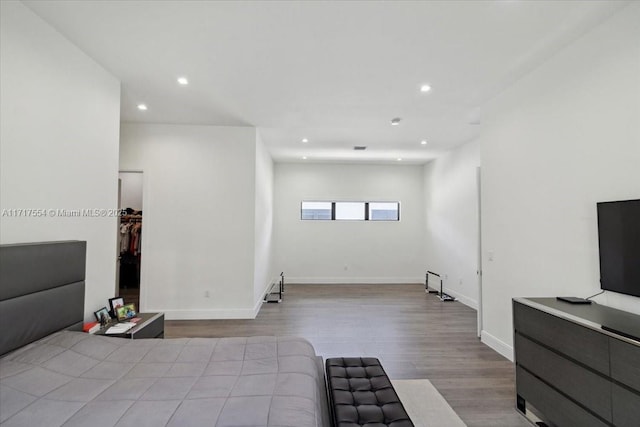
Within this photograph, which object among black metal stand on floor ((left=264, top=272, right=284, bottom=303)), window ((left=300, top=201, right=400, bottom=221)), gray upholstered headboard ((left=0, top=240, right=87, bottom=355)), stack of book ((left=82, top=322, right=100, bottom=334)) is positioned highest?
window ((left=300, top=201, right=400, bottom=221))

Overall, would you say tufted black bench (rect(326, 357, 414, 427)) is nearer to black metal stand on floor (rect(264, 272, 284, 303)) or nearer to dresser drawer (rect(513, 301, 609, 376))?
dresser drawer (rect(513, 301, 609, 376))

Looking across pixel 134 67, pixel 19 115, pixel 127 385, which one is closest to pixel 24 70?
pixel 19 115

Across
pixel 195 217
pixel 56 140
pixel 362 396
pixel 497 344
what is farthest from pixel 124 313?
pixel 497 344

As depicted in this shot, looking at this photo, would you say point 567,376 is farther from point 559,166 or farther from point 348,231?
point 348,231

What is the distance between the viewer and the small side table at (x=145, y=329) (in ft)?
7.98

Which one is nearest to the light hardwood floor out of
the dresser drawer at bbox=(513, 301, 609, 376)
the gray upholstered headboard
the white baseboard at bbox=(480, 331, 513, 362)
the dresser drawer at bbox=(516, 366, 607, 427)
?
the white baseboard at bbox=(480, 331, 513, 362)

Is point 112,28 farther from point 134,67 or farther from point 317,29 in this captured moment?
point 317,29

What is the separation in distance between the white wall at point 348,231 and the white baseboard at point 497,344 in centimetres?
364

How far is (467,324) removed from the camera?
424 cm

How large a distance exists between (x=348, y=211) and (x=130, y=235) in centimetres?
482

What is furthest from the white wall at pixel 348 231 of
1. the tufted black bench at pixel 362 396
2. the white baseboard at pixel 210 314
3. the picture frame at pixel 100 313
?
the tufted black bench at pixel 362 396

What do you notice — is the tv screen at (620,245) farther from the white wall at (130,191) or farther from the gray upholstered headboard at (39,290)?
the white wall at (130,191)

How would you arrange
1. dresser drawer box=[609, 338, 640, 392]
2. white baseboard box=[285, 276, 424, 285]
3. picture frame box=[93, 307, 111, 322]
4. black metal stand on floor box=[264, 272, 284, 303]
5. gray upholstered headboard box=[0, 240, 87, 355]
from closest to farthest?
dresser drawer box=[609, 338, 640, 392] < gray upholstered headboard box=[0, 240, 87, 355] < picture frame box=[93, 307, 111, 322] < black metal stand on floor box=[264, 272, 284, 303] < white baseboard box=[285, 276, 424, 285]

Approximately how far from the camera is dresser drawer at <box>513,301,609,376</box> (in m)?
1.65
